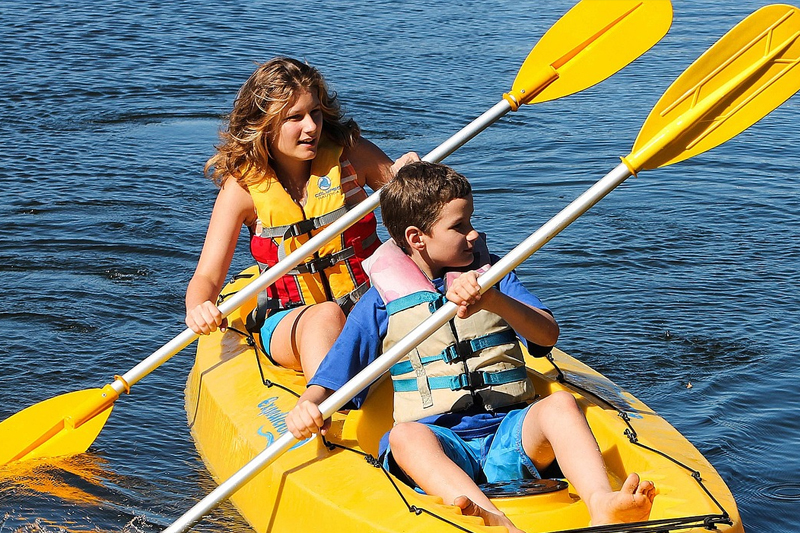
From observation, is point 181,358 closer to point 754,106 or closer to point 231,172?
point 231,172

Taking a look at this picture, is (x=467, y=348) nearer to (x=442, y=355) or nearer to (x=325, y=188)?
(x=442, y=355)

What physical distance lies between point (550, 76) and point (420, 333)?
150cm

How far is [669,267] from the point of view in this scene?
5.55 metres

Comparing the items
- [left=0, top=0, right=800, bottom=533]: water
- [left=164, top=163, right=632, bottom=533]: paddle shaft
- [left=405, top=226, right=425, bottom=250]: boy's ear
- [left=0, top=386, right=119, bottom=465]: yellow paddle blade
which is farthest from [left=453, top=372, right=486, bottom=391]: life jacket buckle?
[left=0, top=386, right=119, bottom=465]: yellow paddle blade

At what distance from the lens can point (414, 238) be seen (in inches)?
110

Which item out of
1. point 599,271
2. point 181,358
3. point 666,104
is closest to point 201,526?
point 181,358

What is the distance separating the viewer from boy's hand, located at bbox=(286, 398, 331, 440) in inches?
108

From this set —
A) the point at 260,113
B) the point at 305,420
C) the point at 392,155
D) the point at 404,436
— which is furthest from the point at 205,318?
the point at 392,155

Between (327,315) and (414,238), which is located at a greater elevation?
(414,238)

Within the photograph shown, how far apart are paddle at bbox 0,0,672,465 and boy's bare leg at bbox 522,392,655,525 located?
4.16ft

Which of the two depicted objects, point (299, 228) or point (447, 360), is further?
point (299, 228)

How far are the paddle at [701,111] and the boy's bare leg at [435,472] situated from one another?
18 cm

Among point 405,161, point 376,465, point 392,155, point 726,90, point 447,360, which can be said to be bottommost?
point 392,155

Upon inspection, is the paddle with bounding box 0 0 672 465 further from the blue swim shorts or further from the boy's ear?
the blue swim shorts
